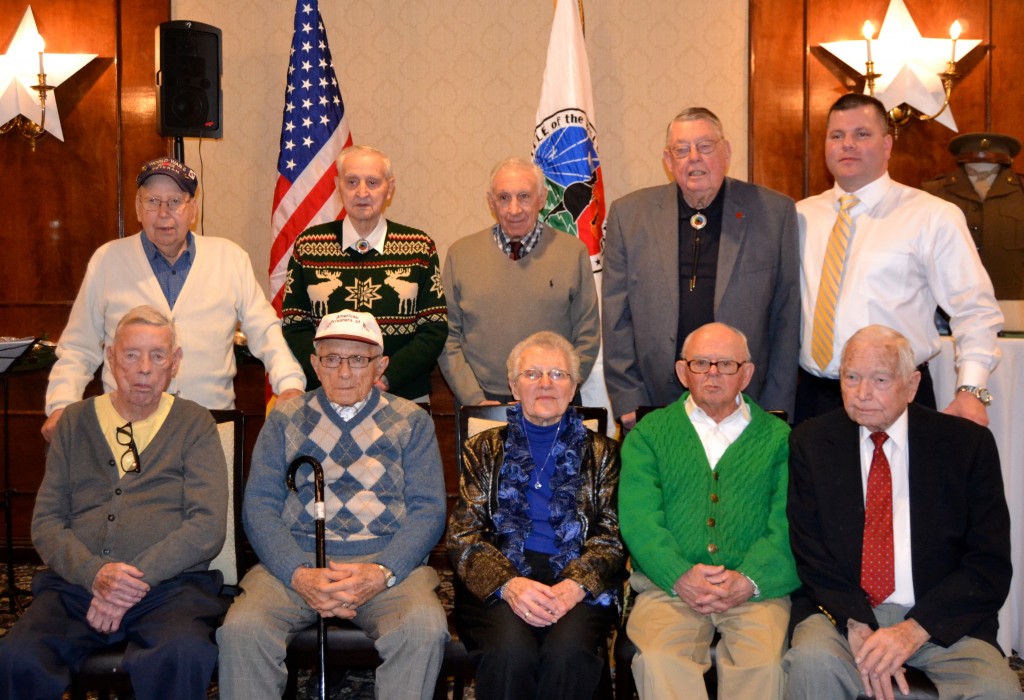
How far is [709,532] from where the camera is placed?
2857 mm

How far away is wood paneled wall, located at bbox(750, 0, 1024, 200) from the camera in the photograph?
19.0 ft

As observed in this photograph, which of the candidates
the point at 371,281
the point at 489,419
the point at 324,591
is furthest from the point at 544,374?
the point at 371,281

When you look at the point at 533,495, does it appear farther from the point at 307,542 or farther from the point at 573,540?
the point at 307,542

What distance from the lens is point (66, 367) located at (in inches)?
134

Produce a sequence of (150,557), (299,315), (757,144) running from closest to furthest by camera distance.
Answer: (150,557), (299,315), (757,144)

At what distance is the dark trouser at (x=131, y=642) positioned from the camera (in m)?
2.57

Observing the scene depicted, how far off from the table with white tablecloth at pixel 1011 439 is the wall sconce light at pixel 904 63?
8.08ft

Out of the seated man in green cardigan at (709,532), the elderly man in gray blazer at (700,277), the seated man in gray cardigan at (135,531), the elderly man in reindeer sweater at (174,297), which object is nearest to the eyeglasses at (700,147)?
the elderly man in gray blazer at (700,277)

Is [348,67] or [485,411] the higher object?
[348,67]

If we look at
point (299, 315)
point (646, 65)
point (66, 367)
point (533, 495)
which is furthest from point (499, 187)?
point (646, 65)

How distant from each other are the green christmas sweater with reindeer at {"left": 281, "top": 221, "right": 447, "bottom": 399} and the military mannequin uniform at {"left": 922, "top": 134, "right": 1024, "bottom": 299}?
3048 mm

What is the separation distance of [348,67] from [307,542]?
378 cm

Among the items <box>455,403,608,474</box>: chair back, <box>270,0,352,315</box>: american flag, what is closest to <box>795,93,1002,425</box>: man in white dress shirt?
<box>455,403,608,474</box>: chair back

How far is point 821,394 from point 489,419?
45.9 inches
